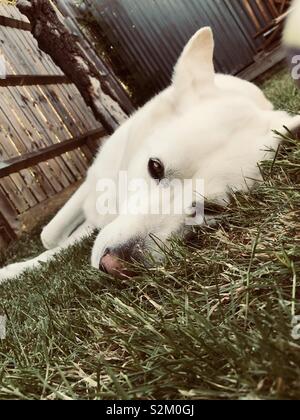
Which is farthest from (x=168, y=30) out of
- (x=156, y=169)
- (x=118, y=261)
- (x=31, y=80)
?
(x=118, y=261)

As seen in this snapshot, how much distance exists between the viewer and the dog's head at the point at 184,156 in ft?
6.15

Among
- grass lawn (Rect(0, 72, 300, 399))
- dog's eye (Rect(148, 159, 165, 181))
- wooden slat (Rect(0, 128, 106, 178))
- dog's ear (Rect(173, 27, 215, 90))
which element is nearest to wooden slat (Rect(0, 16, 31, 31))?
wooden slat (Rect(0, 128, 106, 178))

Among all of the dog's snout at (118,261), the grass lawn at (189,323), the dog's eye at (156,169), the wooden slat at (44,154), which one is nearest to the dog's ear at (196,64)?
the dog's eye at (156,169)

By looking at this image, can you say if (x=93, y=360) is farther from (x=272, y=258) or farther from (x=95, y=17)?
(x=95, y=17)

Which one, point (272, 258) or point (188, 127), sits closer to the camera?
point (272, 258)

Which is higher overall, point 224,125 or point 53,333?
point 224,125

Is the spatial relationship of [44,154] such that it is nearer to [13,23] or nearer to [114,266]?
[13,23]

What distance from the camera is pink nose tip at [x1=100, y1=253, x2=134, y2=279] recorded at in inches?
66.4

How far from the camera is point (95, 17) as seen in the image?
24.9ft

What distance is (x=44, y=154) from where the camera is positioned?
5.33 m

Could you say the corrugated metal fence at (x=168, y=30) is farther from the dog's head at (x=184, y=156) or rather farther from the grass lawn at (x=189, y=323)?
the grass lawn at (x=189, y=323)
